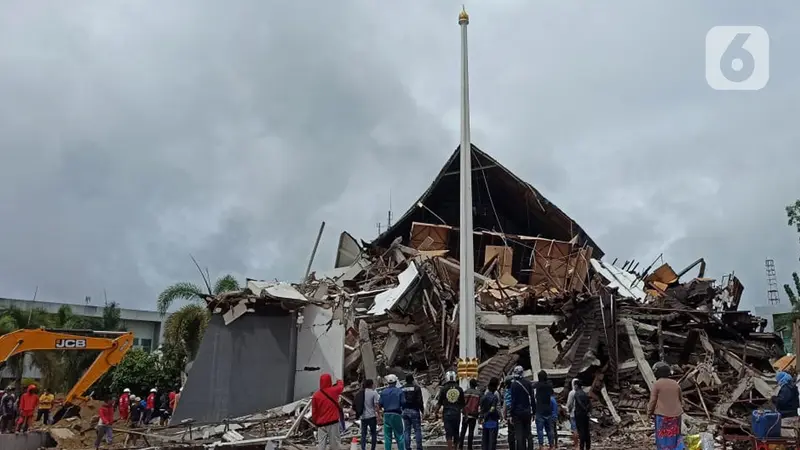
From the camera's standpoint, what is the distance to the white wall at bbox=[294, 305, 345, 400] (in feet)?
60.7

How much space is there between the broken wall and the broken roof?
961 cm

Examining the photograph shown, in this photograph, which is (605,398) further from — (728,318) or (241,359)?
(241,359)

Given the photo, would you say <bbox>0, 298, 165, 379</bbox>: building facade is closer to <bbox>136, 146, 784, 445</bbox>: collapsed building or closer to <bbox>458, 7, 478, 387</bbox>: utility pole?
<bbox>136, 146, 784, 445</bbox>: collapsed building

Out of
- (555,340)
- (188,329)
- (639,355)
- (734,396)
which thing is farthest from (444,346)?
(188,329)

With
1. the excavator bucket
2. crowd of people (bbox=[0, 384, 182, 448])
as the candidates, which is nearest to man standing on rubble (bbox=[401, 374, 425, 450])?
crowd of people (bbox=[0, 384, 182, 448])

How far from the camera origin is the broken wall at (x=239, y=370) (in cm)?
1802

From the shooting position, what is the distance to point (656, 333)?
1817 cm

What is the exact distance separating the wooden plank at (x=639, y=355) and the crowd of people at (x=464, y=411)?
5.68 meters

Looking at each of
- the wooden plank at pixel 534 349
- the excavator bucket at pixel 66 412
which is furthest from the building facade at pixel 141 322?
the wooden plank at pixel 534 349

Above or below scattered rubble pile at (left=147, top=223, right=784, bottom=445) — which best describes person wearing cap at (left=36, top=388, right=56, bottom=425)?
below

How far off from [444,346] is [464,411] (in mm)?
7625

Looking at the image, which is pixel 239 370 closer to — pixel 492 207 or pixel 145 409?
pixel 145 409

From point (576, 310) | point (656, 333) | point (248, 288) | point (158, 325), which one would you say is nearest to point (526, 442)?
point (576, 310)

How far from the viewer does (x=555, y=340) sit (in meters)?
18.5
